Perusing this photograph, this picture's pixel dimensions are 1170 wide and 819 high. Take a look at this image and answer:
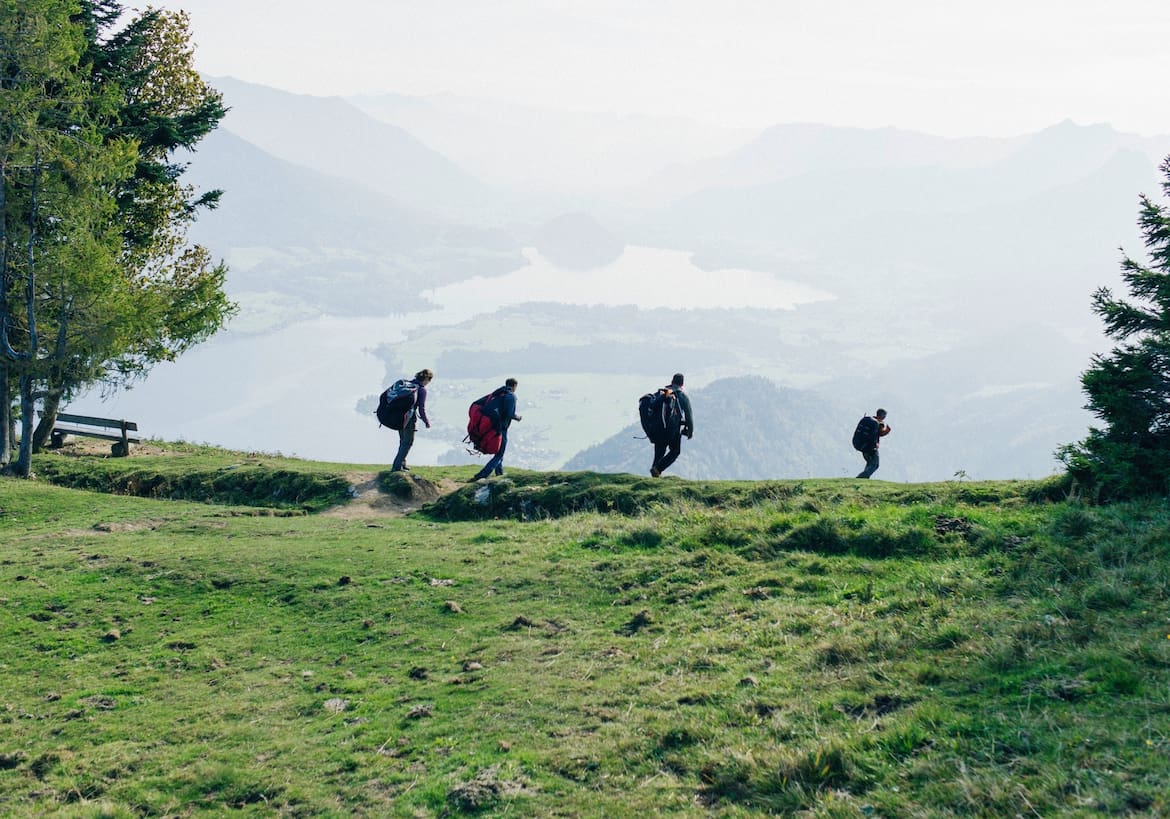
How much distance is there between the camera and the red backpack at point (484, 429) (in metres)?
22.5

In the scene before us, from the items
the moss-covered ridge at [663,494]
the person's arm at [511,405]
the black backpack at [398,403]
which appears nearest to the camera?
the moss-covered ridge at [663,494]

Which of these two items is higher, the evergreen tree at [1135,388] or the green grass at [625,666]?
the evergreen tree at [1135,388]

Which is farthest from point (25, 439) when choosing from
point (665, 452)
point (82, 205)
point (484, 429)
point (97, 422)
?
point (665, 452)

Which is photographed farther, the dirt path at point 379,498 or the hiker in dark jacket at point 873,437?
the hiker in dark jacket at point 873,437

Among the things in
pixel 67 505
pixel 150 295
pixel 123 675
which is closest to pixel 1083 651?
pixel 123 675

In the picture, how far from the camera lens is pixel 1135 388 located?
45.8ft

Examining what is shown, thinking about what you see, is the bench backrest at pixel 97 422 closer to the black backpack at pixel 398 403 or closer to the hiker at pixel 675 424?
the black backpack at pixel 398 403

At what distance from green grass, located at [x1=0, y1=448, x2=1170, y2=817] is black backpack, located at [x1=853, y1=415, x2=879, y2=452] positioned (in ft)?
18.2

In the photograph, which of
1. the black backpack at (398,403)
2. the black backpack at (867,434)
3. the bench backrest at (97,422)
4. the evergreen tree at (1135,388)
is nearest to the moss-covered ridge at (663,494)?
the evergreen tree at (1135,388)

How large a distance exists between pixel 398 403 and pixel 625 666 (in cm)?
1414

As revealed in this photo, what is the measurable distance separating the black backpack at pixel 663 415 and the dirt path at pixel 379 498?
582 cm

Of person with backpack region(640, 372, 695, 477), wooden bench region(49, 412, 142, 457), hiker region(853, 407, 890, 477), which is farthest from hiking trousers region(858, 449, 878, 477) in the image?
wooden bench region(49, 412, 142, 457)

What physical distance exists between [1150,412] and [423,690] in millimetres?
12127

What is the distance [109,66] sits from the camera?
30719 millimetres
